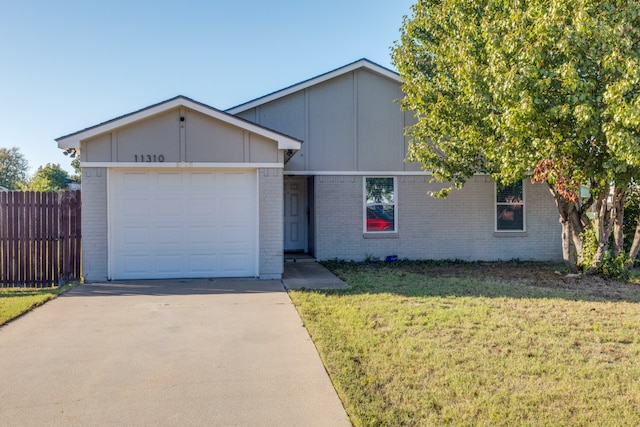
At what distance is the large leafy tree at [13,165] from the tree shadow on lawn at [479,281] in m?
63.3

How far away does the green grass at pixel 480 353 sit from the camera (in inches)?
145

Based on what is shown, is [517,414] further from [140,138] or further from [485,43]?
[140,138]

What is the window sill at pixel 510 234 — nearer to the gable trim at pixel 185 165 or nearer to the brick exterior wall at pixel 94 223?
the gable trim at pixel 185 165

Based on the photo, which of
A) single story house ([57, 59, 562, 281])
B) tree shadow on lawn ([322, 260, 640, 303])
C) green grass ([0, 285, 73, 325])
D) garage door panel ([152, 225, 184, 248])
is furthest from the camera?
garage door panel ([152, 225, 184, 248])

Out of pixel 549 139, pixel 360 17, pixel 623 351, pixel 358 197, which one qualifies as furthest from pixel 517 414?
pixel 360 17

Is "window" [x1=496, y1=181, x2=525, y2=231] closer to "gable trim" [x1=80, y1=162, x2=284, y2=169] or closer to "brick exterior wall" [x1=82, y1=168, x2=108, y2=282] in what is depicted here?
"gable trim" [x1=80, y1=162, x2=284, y2=169]

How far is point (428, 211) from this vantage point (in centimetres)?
1342

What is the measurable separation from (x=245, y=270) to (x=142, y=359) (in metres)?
5.13

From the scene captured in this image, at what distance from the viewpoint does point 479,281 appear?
10023mm

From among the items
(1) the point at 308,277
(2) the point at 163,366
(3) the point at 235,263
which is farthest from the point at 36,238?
(2) the point at 163,366

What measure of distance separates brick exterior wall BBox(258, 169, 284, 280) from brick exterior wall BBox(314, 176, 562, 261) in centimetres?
320

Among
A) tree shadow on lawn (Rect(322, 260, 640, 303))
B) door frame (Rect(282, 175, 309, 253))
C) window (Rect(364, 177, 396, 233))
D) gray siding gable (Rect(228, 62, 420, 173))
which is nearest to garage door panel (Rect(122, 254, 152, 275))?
tree shadow on lawn (Rect(322, 260, 640, 303))

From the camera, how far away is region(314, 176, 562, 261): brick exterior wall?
13125mm

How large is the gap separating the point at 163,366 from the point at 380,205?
9.40 metres
